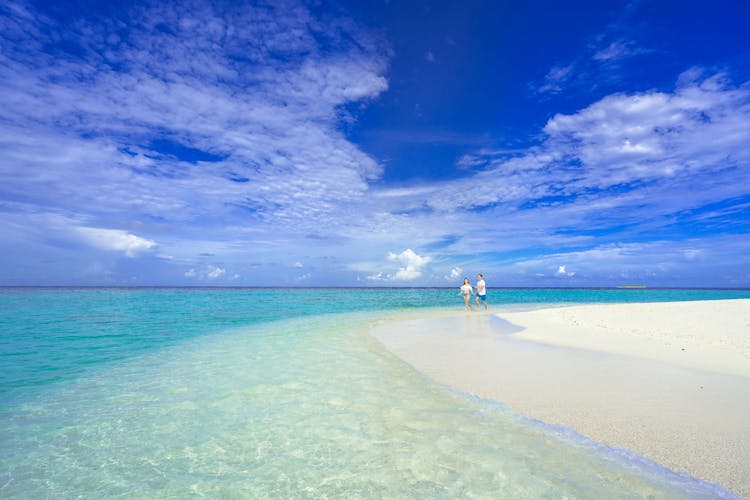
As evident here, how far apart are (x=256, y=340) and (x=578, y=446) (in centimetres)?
1258

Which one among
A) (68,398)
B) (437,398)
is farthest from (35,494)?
(437,398)

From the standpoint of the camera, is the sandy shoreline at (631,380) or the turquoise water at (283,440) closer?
the turquoise water at (283,440)

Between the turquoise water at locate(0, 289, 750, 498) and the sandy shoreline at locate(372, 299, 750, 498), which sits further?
the sandy shoreline at locate(372, 299, 750, 498)

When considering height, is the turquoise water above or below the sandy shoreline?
below

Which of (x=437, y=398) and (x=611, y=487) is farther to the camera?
(x=437, y=398)

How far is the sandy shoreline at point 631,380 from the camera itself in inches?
177

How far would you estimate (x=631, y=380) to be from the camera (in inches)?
287

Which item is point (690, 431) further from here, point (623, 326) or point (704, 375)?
point (623, 326)

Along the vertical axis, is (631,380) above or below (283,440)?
above

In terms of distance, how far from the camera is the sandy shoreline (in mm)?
4508

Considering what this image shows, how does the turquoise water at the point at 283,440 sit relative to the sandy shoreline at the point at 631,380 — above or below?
below

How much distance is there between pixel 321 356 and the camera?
1109 centimetres

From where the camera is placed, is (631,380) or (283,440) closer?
(283,440)

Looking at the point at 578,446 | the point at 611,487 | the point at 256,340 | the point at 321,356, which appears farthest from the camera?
the point at 256,340
